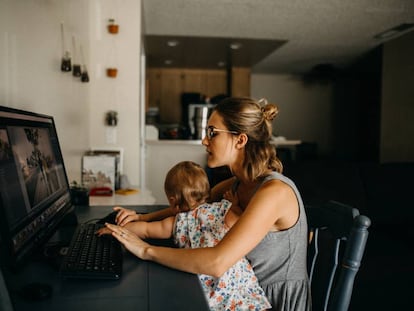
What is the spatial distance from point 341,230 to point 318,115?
881 centimetres

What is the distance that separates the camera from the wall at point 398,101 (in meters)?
5.41

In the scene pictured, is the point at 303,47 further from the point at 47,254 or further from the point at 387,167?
the point at 47,254

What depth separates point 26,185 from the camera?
1.02 m

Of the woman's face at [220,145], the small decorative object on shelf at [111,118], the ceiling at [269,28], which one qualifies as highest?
the ceiling at [269,28]

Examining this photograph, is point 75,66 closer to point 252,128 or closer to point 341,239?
point 252,128

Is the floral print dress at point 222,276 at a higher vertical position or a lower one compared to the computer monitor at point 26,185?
lower

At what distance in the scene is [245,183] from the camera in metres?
1.49

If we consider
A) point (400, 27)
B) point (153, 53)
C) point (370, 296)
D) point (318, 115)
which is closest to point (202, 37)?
point (153, 53)

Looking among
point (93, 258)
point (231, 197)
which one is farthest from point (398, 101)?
point (93, 258)

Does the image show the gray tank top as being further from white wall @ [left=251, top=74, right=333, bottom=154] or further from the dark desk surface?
white wall @ [left=251, top=74, right=333, bottom=154]

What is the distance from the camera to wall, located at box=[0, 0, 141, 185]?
4.59 ft

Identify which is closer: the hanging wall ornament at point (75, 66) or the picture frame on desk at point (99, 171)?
the hanging wall ornament at point (75, 66)

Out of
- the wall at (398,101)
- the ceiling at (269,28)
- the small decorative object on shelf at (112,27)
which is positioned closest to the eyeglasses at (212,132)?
the small decorative object on shelf at (112,27)

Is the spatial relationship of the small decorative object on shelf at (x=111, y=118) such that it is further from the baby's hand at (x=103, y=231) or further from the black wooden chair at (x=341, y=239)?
the black wooden chair at (x=341, y=239)
